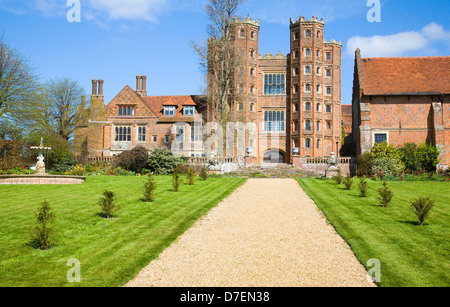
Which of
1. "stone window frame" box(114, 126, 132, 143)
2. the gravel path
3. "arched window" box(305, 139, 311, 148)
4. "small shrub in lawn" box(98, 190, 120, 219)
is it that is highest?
"stone window frame" box(114, 126, 132, 143)

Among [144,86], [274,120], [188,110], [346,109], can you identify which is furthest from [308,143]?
[346,109]

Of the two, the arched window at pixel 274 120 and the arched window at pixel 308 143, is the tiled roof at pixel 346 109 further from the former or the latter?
the arched window at pixel 308 143

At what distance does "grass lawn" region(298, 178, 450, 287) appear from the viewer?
666 centimetres

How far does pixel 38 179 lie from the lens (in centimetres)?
1939

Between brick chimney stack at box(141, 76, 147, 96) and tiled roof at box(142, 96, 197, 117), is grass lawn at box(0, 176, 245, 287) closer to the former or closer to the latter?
tiled roof at box(142, 96, 197, 117)

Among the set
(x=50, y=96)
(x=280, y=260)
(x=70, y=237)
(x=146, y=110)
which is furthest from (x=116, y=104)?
(x=280, y=260)

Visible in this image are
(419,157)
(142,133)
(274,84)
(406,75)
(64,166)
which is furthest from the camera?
(274,84)

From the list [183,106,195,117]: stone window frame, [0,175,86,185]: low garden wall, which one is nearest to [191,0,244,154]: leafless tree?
[183,106,195,117]: stone window frame

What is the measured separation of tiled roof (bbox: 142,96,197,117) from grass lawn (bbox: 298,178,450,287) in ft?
94.4

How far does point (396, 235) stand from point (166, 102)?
35627mm

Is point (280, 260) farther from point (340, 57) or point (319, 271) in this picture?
point (340, 57)

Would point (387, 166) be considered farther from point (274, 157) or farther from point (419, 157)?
point (274, 157)

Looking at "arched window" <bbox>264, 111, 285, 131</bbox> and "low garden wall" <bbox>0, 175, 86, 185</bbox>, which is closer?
"low garden wall" <bbox>0, 175, 86, 185</bbox>
